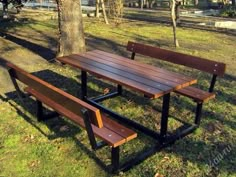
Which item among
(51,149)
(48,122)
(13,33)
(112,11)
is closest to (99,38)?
(13,33)

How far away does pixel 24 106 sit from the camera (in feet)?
18.4

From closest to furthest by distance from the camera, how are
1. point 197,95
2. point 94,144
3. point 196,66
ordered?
point 94,144, point 197,95, point 196,66

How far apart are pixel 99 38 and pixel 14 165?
8.69m

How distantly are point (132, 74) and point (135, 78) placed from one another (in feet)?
0.68

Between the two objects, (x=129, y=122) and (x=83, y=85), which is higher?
(x=83, y=85)

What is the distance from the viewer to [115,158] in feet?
12.1

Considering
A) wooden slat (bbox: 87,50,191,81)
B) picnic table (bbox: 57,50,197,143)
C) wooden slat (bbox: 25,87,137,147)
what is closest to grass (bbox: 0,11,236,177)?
picnic table (bbox: 57,50,197,143)

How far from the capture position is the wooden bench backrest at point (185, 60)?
16.7 ft

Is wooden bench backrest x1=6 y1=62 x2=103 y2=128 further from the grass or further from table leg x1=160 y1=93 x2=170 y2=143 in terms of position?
table leg x1=160 y1=93 x2=170 y2=143

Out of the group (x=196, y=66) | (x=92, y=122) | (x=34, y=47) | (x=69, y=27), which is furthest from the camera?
(x=34, y=47)

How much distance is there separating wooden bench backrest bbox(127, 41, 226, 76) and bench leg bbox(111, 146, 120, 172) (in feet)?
7.66

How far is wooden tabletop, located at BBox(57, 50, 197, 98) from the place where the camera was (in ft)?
13.1

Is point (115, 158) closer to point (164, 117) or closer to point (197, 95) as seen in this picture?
point (164, 117)

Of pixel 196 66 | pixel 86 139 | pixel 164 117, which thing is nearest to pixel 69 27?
pixel 196 66
